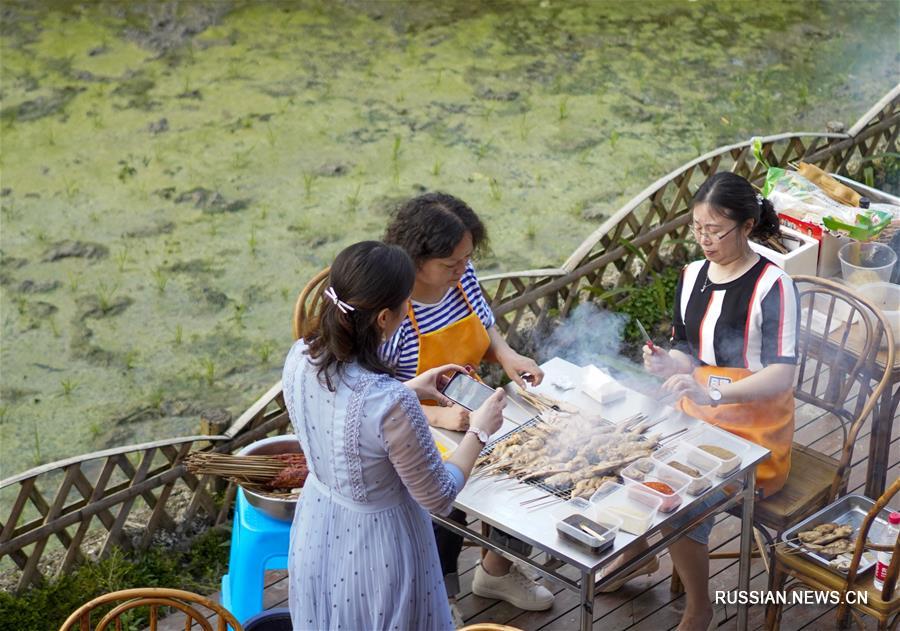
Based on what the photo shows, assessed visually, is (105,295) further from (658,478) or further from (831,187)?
(658,478)

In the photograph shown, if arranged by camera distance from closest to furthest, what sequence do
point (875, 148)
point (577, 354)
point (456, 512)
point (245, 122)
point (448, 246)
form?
point (448, 246)
point (456, 512)
point (577, 354)
point (875, 148)
point (245, 122)

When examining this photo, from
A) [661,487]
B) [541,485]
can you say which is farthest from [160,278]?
[661,487]

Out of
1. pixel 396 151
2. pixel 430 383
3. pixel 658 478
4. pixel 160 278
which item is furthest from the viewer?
pixel 396 151

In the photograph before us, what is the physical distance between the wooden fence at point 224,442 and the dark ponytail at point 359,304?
5.40 ft

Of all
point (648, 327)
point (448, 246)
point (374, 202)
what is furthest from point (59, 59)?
point (448, 246)

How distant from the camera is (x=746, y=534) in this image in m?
3.35

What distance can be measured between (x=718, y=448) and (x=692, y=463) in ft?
0.36

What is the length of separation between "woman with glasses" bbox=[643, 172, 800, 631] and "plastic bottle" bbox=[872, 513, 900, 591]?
0.35 m

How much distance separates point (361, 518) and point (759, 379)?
1.36m

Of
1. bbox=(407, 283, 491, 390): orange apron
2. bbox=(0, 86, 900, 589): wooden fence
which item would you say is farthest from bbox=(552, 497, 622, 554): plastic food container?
bbox=(0, 86, 900, 589): wooden fence

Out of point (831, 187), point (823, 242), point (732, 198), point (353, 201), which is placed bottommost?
point (353, 201)

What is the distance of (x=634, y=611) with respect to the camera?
369 cm

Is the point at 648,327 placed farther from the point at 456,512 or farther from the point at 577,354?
the point at 456,512

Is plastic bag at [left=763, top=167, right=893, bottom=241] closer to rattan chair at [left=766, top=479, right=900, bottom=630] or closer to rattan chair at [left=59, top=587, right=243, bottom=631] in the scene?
rattan chair at [left=766, top=479, right=900, bottom=630]
